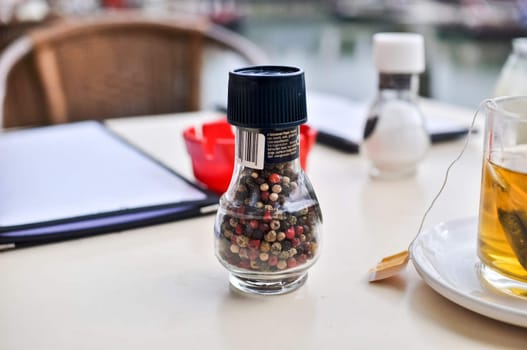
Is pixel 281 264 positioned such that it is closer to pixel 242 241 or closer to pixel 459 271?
pixel 242 241

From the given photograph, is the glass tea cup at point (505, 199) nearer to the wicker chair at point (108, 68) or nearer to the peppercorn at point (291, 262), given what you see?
the peppercorn at point (291, 262)

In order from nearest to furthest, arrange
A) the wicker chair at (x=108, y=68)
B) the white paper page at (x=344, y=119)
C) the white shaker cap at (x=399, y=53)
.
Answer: the white shaker cap at (x=399, y=53) → the white paper page at (x=344, y=119) → the wicker chair at (x=108, y=68)

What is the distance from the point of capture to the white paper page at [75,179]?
0.70m

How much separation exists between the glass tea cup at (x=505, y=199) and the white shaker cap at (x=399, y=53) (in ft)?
0.84

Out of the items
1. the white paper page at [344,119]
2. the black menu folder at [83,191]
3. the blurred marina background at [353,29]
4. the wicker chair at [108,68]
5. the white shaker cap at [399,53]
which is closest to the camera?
the black menu folder at [83,191]

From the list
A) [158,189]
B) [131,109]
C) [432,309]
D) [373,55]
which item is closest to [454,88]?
[131,109]

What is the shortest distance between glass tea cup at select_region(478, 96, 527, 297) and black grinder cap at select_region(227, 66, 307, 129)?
157mm

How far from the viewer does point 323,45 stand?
250cm

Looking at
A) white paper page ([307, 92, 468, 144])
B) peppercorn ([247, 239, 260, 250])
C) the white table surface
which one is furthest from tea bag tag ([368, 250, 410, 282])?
white paper page ([307, 92, 468, 144])

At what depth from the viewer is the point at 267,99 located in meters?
0.48

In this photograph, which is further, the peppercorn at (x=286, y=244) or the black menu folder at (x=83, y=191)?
the black menu folder at (x=83, y=191)

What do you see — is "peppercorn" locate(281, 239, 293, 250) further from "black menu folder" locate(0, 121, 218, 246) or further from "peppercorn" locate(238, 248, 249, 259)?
"black menu folder" locate(0, 121, 218, 246)

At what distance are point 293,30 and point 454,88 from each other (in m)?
0.87

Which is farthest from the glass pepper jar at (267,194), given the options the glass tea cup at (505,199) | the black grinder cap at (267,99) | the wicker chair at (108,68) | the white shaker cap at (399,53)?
the wicker chair at (108,68)
